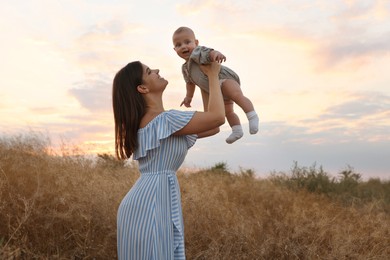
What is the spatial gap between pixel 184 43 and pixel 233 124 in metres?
0.75

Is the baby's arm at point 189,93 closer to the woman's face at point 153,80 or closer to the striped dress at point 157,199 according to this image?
the woman's face at point 153,80

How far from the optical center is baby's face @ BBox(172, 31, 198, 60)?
3.28 metres

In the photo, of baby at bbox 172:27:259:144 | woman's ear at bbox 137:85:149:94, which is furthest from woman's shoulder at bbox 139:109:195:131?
baby at bbox 172:27:259:144

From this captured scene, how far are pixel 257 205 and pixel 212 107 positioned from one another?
4.46 metres

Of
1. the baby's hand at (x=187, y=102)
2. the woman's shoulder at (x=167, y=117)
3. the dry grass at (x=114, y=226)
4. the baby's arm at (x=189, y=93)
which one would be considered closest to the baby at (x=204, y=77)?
the baby's arm at (x=189, y=93)

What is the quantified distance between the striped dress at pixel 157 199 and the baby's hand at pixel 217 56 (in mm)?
366

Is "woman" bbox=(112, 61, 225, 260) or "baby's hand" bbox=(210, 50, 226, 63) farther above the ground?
"baby's hand" bbox=(210, 50, 226, 63)

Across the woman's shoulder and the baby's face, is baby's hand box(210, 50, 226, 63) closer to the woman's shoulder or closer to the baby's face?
the woman's shoulder

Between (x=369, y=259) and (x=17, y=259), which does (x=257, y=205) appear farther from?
(x=17, y=259)

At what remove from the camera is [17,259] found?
159 inches

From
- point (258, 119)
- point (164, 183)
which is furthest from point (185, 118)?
point (258, 119)

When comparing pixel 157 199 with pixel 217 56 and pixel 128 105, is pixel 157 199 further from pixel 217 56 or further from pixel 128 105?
pixel 217 56

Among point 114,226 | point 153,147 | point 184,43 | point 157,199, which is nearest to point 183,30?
point 184,43

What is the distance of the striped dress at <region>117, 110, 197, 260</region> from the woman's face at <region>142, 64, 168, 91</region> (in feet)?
0.62
